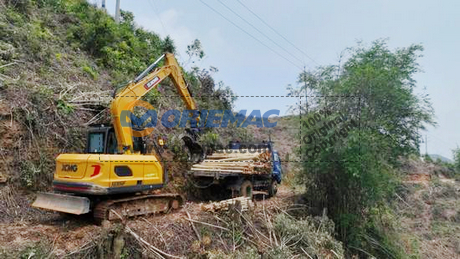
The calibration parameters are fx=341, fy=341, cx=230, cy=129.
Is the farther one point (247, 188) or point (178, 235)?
point (247, 188)

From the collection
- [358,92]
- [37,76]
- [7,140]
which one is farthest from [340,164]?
[37,76]

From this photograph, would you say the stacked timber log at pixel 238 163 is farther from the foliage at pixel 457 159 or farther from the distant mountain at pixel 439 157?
the distant mountain at pixel 439 157

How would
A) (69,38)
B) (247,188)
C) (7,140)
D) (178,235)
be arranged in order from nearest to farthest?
(178,235) < (7,140) < (247,188) < (69,38)

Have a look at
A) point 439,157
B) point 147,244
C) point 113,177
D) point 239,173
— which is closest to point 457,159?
point 439,157

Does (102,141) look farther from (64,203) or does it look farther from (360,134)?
(360,134)

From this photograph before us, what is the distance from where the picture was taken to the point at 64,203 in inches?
243

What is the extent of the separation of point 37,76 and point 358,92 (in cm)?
887

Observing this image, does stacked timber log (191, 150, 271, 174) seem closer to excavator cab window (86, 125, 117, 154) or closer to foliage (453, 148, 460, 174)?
excavator cab window (86, 125, 117, 154)

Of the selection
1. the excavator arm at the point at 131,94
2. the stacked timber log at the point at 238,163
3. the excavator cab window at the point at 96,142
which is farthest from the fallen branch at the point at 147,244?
the stacked timber log at the point at 238,163

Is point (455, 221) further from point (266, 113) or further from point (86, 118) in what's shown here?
point (86, 118)

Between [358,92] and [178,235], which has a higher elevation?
[358,92]

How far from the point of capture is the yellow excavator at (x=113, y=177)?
19.7ft

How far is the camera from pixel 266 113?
10.8 metres

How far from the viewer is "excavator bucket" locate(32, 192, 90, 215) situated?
5.95m
